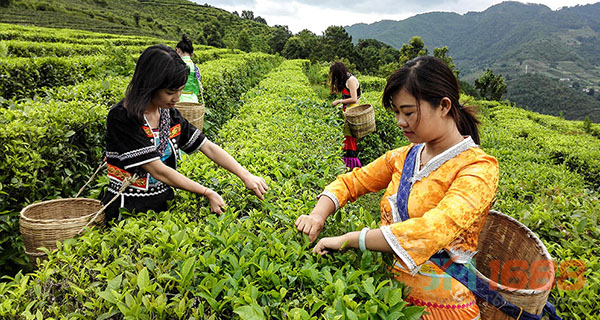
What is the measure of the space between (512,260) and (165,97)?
2292mm

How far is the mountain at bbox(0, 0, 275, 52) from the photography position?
36.1 meters

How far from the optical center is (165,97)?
2.12 metres

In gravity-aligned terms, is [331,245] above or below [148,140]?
below

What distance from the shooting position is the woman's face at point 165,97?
83.0 inches

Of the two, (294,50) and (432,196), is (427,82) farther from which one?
(294,50)

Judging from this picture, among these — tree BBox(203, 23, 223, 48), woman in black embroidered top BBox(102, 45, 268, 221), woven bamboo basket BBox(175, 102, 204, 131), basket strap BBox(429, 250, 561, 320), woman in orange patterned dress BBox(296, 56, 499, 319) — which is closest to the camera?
woman in orange patterned dress BBox(296, 56, 499, 319)

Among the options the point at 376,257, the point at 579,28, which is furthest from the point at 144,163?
the point at 579,28

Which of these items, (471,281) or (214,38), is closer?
(471,281)

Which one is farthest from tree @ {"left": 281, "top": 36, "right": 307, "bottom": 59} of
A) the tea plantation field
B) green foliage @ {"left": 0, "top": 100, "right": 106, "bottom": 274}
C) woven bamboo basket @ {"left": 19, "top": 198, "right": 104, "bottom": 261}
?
woven bamboo basket @ {"left": 19, "top": 198, "right": 104, "bottom": 261}

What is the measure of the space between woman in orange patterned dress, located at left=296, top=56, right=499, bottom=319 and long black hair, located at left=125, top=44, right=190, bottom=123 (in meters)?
1.19

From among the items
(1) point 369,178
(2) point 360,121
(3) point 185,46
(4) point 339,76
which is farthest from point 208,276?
(4) point 339,76

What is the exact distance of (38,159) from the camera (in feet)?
9.73

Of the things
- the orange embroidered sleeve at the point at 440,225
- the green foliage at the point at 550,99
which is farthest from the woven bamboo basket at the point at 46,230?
the green foliage at the point at 550,99

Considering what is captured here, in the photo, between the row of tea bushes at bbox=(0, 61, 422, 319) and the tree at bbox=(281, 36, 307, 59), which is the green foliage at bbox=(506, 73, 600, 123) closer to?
the tree at bbox=(281, 36, 307, 59)
